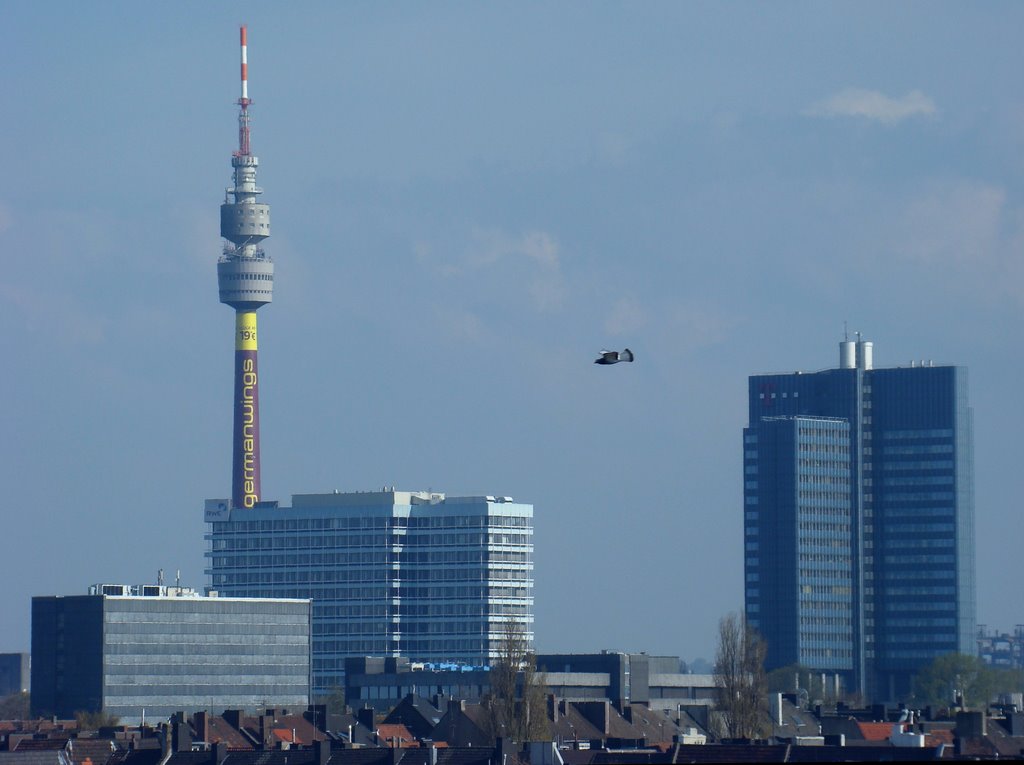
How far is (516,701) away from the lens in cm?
11194

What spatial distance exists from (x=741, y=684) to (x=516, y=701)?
507 inches

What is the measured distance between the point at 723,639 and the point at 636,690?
66.9 m

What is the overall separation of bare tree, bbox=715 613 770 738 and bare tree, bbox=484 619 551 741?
9.56m

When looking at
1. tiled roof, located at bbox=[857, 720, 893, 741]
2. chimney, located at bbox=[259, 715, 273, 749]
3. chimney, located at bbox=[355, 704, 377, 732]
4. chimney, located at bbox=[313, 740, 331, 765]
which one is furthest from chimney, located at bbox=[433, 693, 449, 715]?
chimney, located at bbox=[313, 740, 331, 765]

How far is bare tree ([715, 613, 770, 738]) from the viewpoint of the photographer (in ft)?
377

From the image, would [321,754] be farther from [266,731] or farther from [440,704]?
[440,704]

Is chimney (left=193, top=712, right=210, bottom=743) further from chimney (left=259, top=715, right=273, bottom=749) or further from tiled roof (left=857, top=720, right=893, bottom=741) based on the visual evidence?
tiled roof (left=857, top=720, right=893, bottom=741)

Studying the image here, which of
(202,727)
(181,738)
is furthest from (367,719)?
(181,738)

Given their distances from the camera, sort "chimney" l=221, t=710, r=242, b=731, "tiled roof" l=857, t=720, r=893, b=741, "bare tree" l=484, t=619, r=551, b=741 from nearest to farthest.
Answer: "bare tree" l=484, t=619, r=551, b=741 < "tiled roof" l=857, t=720, r=893, b=741 < "chimney" l=221, t=710, r=242, b=731

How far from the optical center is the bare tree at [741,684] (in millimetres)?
114812

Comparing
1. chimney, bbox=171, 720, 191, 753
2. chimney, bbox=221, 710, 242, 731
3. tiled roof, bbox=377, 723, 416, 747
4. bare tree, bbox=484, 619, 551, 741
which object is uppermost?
bare tree, bbox=484, 619, 551, 741

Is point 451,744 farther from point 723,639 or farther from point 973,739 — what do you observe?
point 973,739

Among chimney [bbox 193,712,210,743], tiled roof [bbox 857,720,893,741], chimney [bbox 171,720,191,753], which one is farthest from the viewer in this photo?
chimney [bbox 193,712,210,743]

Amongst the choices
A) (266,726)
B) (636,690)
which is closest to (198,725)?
(266,726)
